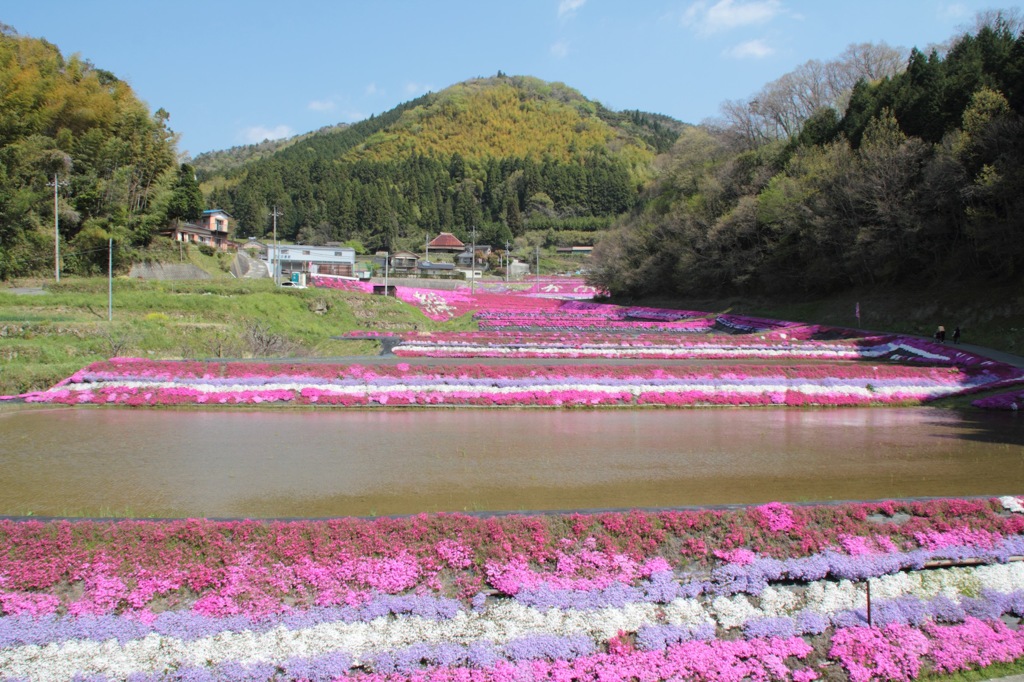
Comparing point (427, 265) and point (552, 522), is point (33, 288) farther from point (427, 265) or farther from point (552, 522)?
point (427, 265)

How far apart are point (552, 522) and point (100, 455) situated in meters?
7.81

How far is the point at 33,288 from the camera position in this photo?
28500 mm

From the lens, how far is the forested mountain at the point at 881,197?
26.8 meters

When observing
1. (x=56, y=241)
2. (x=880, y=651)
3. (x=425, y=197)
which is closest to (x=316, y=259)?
(x=56, y=241)

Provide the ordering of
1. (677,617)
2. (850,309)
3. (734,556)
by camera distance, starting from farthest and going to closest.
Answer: (850,309)
(734,556)
(677,617)

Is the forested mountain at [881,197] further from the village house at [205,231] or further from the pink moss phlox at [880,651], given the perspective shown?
the village house at [205,231]

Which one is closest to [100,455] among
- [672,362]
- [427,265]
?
[672,362]

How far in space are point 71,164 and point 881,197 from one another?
4329cm

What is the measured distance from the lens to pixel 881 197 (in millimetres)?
32156

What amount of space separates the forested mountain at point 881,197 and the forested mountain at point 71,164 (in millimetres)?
39434

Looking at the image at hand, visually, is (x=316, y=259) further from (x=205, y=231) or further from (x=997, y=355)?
(x=997, y=355)

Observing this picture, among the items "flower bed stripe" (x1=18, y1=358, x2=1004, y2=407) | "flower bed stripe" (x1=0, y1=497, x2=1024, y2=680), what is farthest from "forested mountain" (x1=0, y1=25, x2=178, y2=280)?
"flower bed stripe" (x1=0, y1=497, x2=1024, y2=680)

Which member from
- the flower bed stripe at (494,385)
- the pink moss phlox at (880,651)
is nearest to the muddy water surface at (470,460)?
the flower bed stripe at (494,385)

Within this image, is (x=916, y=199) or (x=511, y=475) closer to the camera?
(x=511, y=475)
